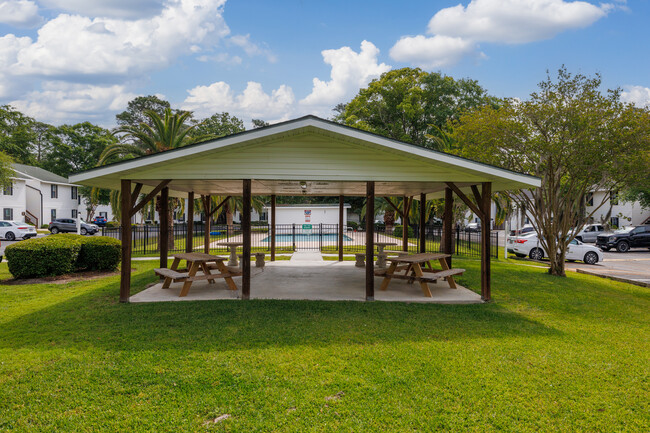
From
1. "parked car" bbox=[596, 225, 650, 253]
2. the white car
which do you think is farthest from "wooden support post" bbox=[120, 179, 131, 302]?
"parked car" bbox=[596, 225, 650, 253]

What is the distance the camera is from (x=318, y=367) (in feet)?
14.8

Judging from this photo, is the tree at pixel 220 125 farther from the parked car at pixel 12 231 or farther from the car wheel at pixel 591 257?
the car wheel at pixel 591 257

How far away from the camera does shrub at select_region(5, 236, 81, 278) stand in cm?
1007

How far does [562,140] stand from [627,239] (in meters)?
18.1

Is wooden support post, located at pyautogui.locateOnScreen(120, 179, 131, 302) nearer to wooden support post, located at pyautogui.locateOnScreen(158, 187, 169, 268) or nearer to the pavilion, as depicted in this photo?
the pavilion

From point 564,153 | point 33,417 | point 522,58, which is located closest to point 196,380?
point 33,417

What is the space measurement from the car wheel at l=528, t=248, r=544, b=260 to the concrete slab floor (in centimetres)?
1075

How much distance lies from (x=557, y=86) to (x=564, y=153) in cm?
217

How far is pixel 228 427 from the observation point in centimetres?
328

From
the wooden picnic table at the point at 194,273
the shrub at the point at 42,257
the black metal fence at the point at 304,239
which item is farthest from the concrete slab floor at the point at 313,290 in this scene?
the shrub at the point at 42,257

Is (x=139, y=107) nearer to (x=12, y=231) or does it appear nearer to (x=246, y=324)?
(x=12, y=231)

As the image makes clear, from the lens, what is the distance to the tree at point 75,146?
4738 centimetres

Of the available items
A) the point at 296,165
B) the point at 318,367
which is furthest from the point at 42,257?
the point at 318,367

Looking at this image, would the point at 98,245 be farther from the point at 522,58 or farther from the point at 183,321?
the point at 522,58
